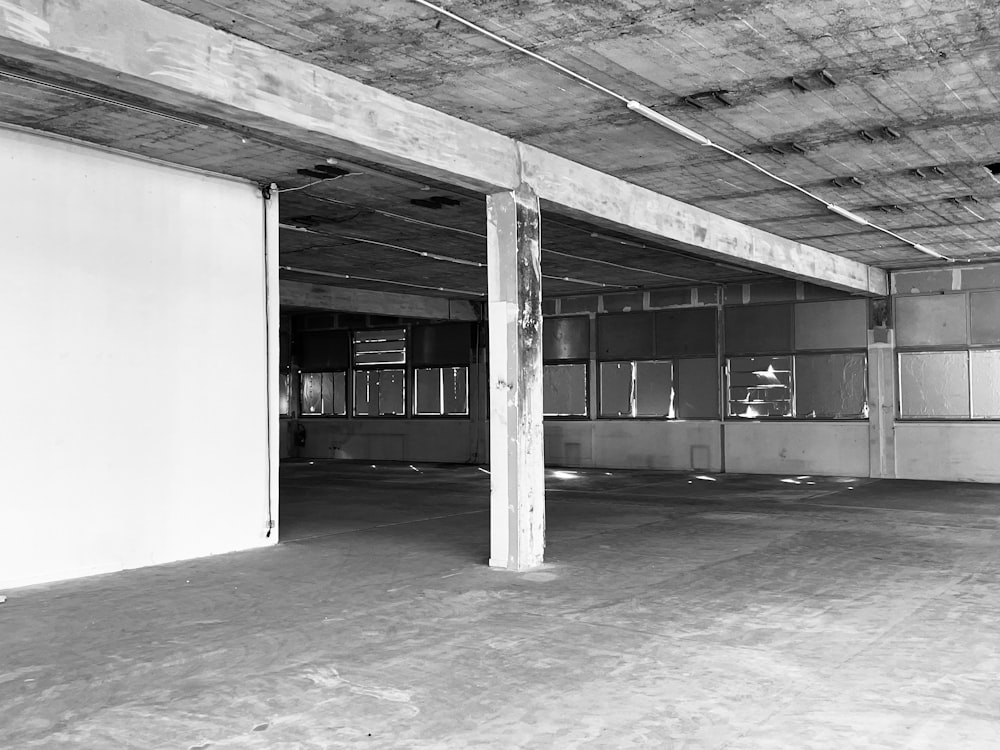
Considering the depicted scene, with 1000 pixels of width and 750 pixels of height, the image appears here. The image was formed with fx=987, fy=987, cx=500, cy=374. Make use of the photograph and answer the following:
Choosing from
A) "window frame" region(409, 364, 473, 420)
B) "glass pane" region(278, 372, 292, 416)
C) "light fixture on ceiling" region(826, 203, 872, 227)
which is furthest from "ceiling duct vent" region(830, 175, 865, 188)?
"glass pane" region(278, 372, 292, 416)

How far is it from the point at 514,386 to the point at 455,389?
1340cm

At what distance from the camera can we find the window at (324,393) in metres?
23.2

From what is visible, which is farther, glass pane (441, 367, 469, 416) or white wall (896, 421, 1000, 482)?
glass pane (441, 367, 469, 416)

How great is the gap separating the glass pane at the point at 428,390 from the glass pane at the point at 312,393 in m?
2.99

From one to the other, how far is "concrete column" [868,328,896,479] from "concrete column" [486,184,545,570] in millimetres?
9943

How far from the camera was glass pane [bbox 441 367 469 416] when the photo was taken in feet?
69.3

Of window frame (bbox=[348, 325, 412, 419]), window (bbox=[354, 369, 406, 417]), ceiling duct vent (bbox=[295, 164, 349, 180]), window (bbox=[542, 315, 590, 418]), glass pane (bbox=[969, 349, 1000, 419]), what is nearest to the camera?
ceiling duct vent (bbox=[295, 164, 349, 180])

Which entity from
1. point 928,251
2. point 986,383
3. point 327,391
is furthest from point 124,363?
point 327,391

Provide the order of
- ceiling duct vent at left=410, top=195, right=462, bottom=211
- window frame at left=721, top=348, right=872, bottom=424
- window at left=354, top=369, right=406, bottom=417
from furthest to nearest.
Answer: window at left=354, top=369, right=406, bottom=417
window frame at left=721, top=348, right=872, bottom=424
ceiling duct vent at left=410, top=195, right=462, bottom=211

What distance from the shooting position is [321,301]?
56.6 feet

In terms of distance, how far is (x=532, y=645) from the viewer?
18.0ft

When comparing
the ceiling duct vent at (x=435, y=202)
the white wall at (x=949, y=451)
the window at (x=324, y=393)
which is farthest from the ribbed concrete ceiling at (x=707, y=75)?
the window at (x=324, y=393)

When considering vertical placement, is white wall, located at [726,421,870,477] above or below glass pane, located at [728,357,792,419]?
below

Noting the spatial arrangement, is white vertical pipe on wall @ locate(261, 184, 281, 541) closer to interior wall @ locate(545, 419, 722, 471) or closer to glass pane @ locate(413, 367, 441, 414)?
interior wall @ locate(545, 419, 722, 471)
